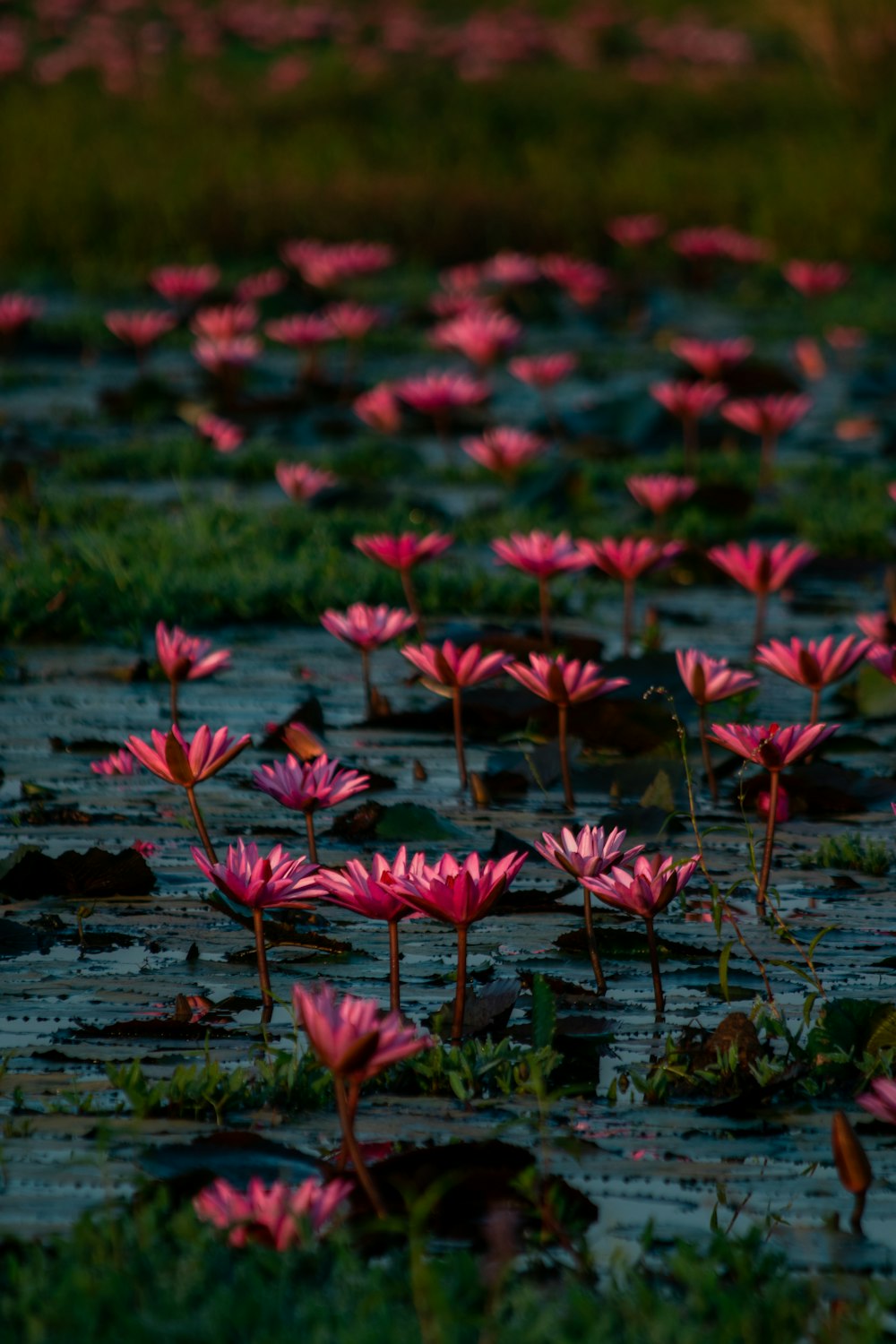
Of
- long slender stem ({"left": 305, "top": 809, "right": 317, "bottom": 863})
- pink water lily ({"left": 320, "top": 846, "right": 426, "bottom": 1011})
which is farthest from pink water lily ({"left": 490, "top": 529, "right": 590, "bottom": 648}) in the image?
pink water lily ({"left": 320, "top": 846, "right": 426, "bottom": 1011})

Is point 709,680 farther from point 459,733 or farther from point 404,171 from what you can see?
→ point 404,171

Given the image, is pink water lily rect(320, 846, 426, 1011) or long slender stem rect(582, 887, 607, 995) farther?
long slender stem rect(582, 887, 607, 995)

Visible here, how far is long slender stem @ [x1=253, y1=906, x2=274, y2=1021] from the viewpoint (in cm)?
265

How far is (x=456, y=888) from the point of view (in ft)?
7.91

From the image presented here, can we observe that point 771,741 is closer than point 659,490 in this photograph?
Yes

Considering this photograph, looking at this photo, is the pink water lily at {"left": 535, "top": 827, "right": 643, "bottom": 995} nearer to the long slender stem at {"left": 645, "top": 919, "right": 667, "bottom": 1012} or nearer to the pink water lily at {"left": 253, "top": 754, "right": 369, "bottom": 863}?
the long slender stem at {"left": 645, "top": 919, "right": 667, "bottom": 1012}

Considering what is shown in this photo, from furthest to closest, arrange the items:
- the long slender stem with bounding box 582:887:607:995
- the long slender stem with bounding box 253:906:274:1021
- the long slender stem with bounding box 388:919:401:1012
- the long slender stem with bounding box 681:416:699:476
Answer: the long slender stem with bounding box 681:416:699:476, the long slender stem with bounding box 582:887:607:995, the long slender stem with bounding box 253:906:274:1021, the long slender stem with bounding box 388:919:401:1012

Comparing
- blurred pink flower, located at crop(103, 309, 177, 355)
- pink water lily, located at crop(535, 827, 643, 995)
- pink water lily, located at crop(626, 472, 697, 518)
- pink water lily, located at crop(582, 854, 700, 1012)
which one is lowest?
pink water lily, located at crop(582, 854, 700, 1012)

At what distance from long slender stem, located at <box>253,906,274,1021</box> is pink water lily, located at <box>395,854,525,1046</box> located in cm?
28

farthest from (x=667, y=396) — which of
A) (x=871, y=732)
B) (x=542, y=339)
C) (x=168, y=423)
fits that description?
(x=542, y=339)

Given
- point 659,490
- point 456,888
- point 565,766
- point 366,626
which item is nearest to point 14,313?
point 659,490

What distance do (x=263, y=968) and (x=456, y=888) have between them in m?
0.41

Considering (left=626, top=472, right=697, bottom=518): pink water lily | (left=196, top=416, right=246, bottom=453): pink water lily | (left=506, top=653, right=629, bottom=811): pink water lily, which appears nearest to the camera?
(left=506, top=653, right=629, bottom=811): pink water lily

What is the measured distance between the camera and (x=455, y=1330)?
5.82 ft
